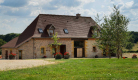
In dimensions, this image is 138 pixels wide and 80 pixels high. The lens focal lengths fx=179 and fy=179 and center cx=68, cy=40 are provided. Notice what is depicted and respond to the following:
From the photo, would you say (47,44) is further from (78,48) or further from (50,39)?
(78,48)

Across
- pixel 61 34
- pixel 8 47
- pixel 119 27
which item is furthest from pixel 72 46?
pixel 119 27

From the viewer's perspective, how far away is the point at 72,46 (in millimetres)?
36875

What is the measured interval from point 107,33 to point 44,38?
14.8 metres

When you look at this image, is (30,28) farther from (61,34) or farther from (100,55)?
(100,55)

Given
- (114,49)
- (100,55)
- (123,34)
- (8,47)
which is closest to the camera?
(123,34)

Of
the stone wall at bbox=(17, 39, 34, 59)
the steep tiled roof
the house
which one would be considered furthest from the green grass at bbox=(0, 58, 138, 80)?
the steep tiled roof

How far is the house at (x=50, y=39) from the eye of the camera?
33.4 metres

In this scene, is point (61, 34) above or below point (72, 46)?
above

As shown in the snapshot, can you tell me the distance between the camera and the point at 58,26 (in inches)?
1484

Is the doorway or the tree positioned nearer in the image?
the tree

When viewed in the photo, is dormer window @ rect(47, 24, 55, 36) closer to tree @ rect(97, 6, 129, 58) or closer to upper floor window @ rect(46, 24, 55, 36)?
upper floor window @ rect(46, 24, 55, 36)

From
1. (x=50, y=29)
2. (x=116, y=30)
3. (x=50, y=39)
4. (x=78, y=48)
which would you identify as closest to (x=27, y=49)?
(x=50, y=39)

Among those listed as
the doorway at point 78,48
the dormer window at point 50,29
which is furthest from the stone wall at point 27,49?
the doorway at point 78,48

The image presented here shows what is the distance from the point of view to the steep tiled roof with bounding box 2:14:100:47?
35156mm
